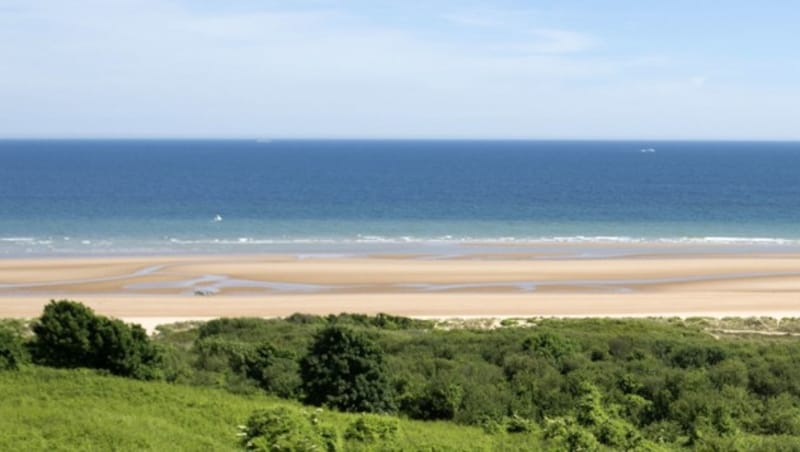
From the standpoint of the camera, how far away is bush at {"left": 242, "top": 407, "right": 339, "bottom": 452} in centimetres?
1133

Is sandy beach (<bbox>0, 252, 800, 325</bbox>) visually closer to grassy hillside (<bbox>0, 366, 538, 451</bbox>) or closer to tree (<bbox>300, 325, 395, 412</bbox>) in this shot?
→ tree (<bbox>300, 325, 395, 412</bbox>)

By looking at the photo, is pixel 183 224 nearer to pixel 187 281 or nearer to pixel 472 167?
pixel 187 281

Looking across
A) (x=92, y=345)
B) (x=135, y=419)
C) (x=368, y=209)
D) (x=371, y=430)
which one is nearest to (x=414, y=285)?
(x=92, y=345)

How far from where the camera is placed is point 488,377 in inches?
698

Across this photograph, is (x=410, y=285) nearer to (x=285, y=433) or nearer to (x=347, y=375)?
(x=347, y=375)

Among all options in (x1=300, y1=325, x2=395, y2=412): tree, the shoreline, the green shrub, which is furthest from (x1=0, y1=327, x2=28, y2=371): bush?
the shoreline

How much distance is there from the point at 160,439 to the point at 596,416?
6.95 m

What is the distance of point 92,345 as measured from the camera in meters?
16.1

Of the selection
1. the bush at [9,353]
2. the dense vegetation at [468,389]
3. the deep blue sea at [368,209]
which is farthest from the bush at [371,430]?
the deep blue sea at [368,209]

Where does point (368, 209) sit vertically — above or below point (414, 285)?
above

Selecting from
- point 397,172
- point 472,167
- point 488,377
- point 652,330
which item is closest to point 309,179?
point 397,172

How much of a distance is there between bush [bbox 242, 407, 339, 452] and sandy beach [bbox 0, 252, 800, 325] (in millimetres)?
23585

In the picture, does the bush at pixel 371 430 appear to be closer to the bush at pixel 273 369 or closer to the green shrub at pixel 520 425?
the green shrub at pixel 520 425

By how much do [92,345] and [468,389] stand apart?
22.8ft
